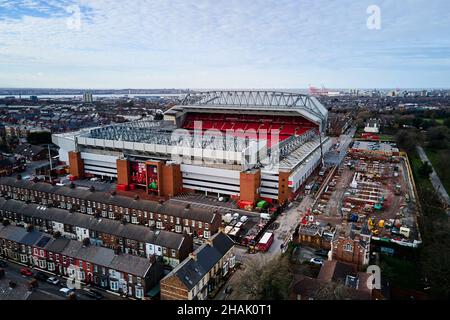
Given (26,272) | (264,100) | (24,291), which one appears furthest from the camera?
(264,100)

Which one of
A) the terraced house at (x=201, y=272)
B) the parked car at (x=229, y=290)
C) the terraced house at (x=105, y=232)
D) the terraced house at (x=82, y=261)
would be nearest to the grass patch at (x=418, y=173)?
the terraced house at (x=201, y=272)

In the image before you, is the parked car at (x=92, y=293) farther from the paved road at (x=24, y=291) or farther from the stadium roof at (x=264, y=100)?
the stadium roof at (x=264, y=100)

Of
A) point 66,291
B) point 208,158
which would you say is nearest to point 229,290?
point 66,291

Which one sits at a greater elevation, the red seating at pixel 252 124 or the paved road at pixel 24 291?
the red seating at pixel 252 124

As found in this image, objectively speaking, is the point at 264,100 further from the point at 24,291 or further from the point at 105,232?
the point at 24,291
